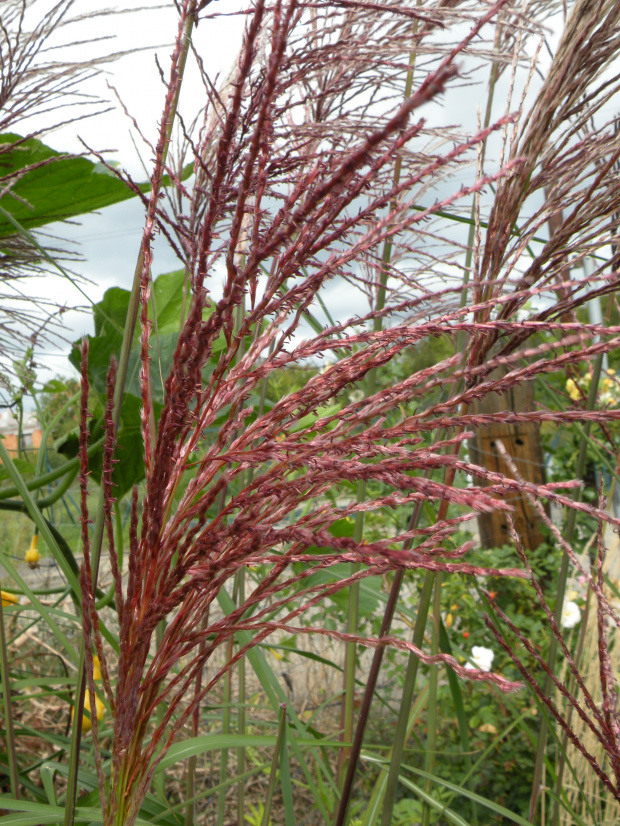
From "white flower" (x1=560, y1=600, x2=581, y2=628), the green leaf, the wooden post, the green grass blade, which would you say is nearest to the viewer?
the green grass blade

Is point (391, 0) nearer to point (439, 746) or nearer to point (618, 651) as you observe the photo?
point (618, 651)

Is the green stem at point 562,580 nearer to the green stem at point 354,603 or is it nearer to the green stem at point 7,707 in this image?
the green stem at point 354,603

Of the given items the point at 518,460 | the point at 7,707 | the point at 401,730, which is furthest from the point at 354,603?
the point at 518,460

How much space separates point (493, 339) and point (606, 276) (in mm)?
132

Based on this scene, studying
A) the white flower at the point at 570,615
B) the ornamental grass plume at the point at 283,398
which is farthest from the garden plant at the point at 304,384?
the white flower at the point at 570,615

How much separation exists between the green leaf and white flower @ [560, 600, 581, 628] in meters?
2.26

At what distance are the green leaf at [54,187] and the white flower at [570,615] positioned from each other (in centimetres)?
226

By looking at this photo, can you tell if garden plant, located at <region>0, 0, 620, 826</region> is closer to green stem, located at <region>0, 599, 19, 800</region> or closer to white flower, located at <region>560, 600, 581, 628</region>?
green stem, located at <region>0, 599, 19, 800</region>

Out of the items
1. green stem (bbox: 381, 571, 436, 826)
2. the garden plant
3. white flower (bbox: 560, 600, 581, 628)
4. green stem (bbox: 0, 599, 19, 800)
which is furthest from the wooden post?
green stem (bbox: 0, 599, 19, 800)

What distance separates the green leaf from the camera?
1.06m

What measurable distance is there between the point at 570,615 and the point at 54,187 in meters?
2.42

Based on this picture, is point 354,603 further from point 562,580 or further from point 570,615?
point 570,615

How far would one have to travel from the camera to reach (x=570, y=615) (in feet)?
8.39

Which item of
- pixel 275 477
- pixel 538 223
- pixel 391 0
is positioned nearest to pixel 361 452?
pixel 275 477
